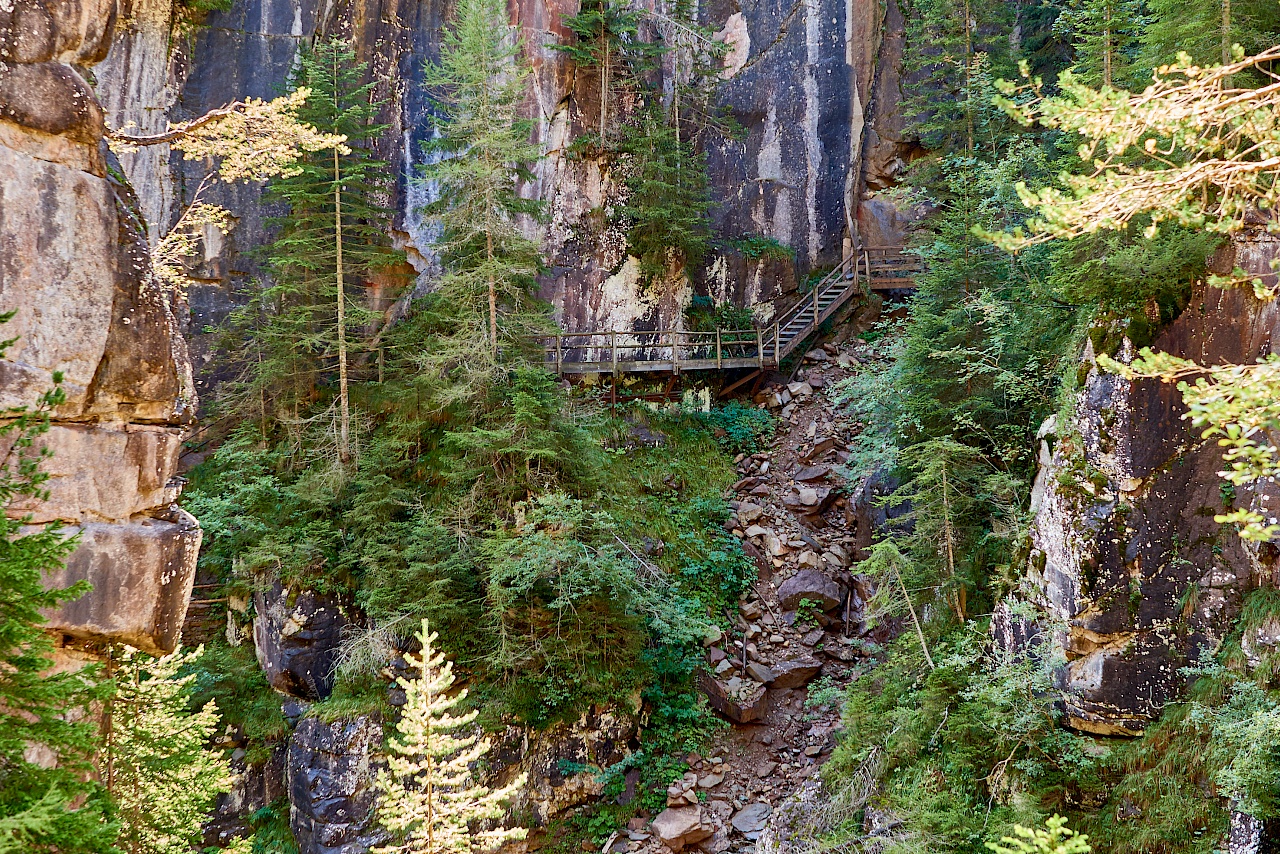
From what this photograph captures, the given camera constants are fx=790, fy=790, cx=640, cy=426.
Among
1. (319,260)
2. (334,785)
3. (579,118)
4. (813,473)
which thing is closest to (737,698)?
(813,473)

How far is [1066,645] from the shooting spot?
29.9ft

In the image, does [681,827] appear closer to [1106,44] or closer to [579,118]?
[1106,44]

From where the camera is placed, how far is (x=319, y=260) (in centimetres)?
1537

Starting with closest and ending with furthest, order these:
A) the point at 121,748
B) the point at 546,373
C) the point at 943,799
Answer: the point at 121,748 → the point at 943,799 → the point at 546,373

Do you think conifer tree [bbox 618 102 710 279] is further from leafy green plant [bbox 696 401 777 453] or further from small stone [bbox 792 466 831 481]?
small stone [bbox 792 466 831 481]

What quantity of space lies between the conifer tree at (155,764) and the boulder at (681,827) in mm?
6254

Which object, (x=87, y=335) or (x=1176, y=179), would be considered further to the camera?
(x=87, y=335)

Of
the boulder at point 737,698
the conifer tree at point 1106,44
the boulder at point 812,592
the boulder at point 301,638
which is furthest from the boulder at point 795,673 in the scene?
the conifer tree at point 1106,44

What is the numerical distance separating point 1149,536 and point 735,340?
446 inches

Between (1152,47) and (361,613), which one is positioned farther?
(361,613)

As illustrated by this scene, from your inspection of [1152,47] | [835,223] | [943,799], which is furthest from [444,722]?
[835,223]

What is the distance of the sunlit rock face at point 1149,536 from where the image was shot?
8.26 meters

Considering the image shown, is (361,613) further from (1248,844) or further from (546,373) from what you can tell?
(1248,844)

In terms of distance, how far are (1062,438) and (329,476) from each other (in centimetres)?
1151
